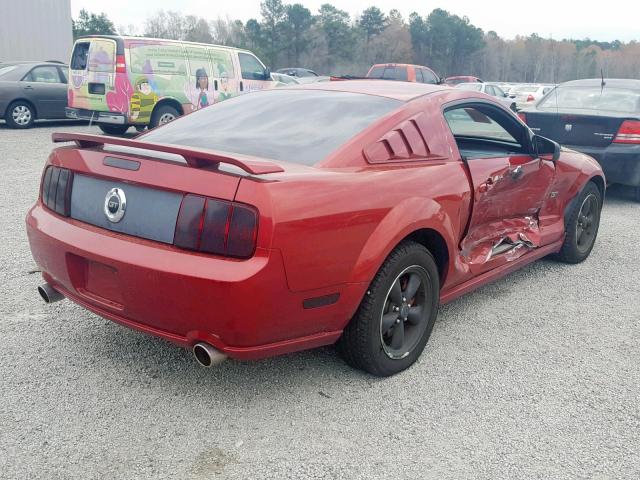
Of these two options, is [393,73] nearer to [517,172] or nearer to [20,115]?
[20,115]

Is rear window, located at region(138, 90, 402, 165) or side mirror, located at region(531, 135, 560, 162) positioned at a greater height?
rear window, located at region(138, 90, 402, 165)

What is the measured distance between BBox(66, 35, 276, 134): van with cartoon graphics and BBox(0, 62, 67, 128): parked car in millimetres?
1816

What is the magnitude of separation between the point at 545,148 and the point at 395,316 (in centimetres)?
205

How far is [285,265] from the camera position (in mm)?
2469

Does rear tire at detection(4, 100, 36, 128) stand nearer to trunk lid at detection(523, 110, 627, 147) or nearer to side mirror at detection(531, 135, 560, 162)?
trunk lid at detection(523, 110, 627, 147)

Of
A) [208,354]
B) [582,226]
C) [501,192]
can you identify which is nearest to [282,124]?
[208,354]

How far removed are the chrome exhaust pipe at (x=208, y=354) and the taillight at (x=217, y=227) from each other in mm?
386

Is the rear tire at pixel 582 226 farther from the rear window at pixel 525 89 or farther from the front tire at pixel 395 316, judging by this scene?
the rear window at pixel 525 89

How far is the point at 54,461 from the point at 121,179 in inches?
45.3

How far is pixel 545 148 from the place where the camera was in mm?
4406

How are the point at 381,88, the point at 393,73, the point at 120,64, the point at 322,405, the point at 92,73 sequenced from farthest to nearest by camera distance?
the point at 393,73, the point at 92,73, the point at 120,64, the point at 381,88, the point at 322,405

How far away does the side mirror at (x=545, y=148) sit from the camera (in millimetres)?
4352

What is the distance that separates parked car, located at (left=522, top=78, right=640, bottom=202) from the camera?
726 centimetres

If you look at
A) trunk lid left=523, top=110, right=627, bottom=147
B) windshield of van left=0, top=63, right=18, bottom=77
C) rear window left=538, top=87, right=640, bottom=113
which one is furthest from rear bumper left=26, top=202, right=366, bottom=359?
windshield of van left=0, top=63, right=18, bottom=77
